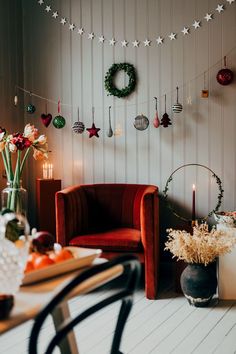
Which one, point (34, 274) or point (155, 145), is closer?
point (34, 274)

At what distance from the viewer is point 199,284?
3334 mm

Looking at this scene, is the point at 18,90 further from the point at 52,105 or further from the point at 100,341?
the point at 100,341

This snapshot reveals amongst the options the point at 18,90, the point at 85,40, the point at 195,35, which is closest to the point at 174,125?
the point at 195,35

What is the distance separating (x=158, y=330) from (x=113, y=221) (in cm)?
136

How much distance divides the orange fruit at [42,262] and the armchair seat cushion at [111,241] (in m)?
1.96

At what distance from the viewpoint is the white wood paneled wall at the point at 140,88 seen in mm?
4133

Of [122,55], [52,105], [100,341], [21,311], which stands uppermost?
[122,55]

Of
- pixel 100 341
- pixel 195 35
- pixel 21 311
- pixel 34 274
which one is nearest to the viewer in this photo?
pixel 21 311

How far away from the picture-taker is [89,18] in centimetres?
444

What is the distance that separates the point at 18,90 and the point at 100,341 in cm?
267

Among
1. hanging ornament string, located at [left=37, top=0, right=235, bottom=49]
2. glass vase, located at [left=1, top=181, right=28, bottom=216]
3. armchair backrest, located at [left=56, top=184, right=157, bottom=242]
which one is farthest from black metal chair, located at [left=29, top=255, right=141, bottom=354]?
hanging ornament string, located at [left=37, top=0, right=235, bottom=49]

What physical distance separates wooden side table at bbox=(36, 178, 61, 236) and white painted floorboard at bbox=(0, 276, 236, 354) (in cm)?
93

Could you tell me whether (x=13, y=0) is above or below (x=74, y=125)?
above

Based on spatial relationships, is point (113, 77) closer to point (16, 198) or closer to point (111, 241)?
point (111, 241)
